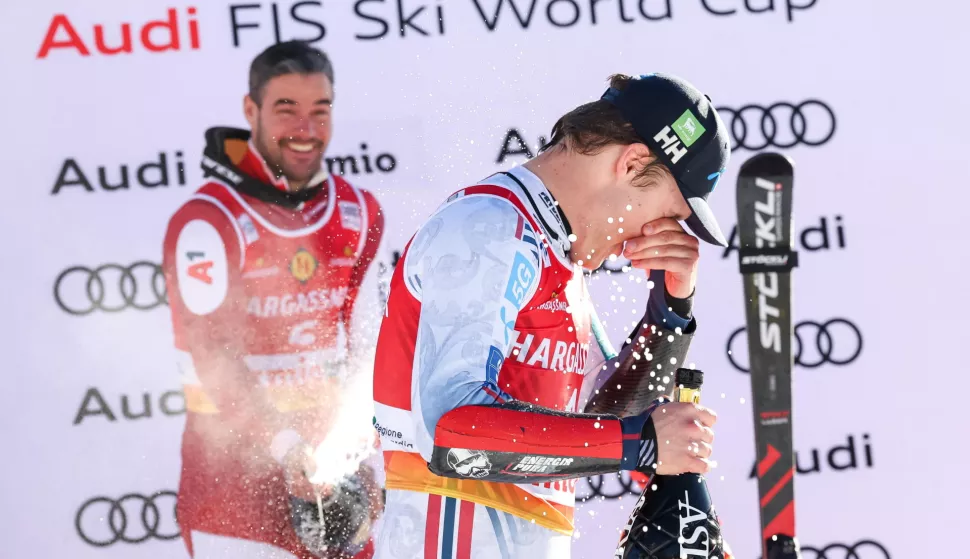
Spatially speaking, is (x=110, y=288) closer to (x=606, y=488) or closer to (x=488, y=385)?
(x=606, y=488)

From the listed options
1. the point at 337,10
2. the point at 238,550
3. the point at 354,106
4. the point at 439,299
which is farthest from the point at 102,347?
the point at 439,299

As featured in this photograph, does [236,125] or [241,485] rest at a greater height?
[236,125]

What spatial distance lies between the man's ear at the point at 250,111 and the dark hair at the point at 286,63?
3 cm

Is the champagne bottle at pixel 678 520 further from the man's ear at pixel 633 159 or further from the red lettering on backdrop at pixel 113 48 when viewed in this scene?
the red lettering on backdrop at pixel 113 48

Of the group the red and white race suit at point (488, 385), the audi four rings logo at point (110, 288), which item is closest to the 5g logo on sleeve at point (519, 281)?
the red and white race suit at point (488, 385)

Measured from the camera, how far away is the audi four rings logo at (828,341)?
353 cm

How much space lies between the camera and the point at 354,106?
3496mm

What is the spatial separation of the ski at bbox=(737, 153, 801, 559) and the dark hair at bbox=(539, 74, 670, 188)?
706 millimetres

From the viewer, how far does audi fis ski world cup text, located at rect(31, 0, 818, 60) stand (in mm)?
3461

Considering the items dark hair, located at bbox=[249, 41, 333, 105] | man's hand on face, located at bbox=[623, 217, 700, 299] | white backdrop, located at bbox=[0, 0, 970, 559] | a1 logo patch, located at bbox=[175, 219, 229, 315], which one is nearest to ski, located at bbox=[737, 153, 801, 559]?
man's hand on face, located at bbox=[623, 217, 700, 299]

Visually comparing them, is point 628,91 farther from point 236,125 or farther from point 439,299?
point 236,125

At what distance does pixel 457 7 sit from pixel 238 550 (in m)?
2.05

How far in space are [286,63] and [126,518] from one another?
5.50ft

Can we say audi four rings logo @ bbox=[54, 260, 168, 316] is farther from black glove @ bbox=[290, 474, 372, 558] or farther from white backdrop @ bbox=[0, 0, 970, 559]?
black glove @ bbox=[290, 474, 372, 558]
